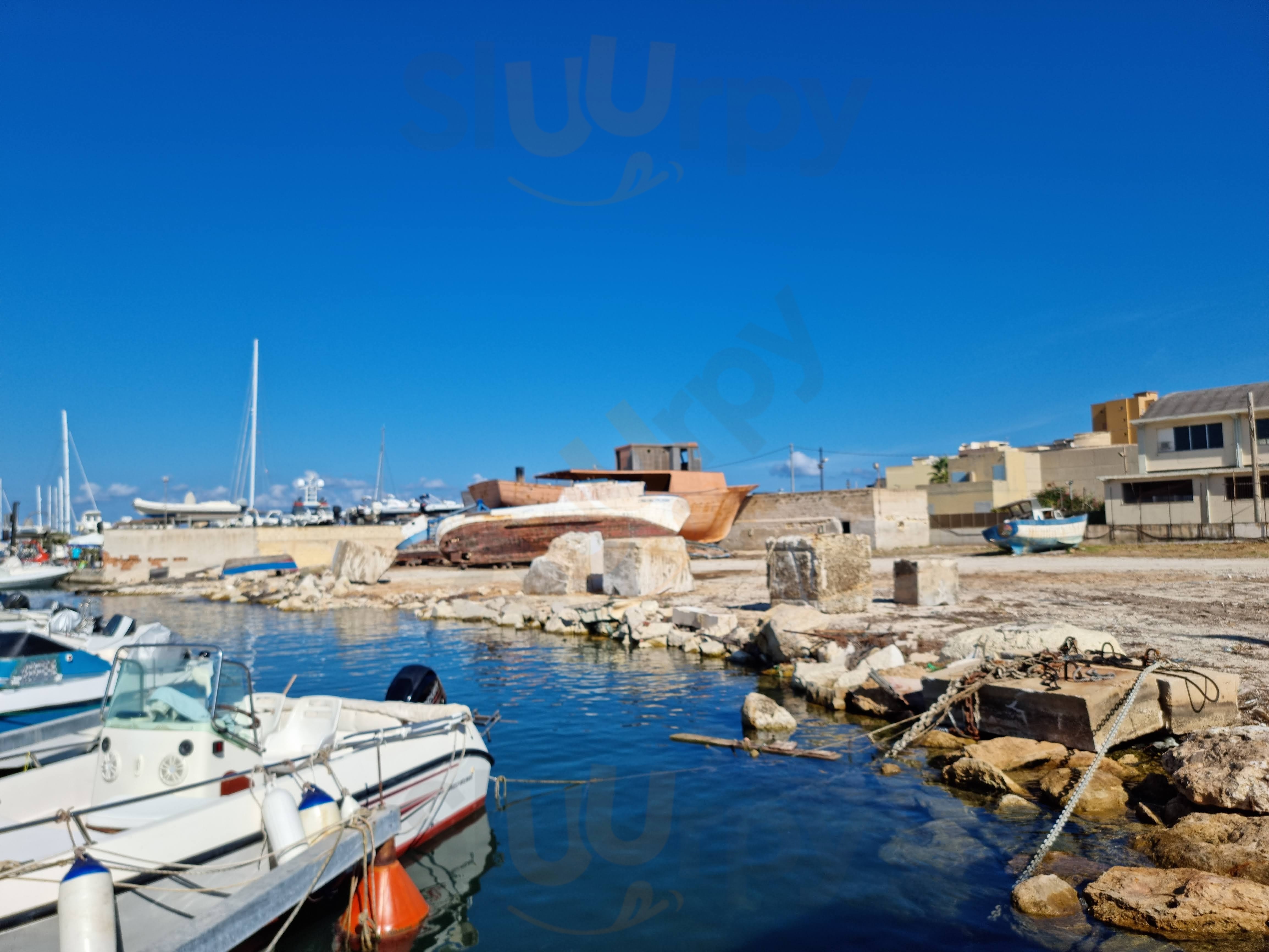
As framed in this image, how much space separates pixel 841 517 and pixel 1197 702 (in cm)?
2655

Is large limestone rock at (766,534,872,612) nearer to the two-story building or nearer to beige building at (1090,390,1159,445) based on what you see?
the two-story building

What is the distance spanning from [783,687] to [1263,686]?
558 cm

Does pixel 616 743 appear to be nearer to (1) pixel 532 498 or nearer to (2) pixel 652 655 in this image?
(2) pixel 652 655

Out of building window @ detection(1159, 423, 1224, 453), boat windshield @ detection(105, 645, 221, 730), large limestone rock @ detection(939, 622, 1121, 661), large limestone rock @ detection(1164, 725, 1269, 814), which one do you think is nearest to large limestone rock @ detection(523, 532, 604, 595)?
large limestone rock @ detection(939, 622, 1121, 661)

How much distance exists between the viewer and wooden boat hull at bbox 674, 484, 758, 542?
34.6 meters

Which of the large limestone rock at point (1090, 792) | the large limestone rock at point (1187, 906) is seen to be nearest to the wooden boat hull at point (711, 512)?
the large limestone rock at point (1090, 792)

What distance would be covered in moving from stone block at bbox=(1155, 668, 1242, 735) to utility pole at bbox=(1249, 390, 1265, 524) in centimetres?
2804

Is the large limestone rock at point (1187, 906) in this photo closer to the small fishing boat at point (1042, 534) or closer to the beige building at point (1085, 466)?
the small fishing boat at point (1042, 534)

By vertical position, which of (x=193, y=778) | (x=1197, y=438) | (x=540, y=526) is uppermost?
(x=1197, y=438)

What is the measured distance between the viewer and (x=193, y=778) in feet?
17.9

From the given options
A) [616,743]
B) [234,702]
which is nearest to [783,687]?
[616,743]

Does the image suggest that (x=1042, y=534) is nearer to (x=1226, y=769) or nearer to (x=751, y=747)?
(x=751, y=747)

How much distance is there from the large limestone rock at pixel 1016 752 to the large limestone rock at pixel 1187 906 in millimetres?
2437

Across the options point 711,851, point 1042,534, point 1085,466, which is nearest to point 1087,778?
point 711,851
